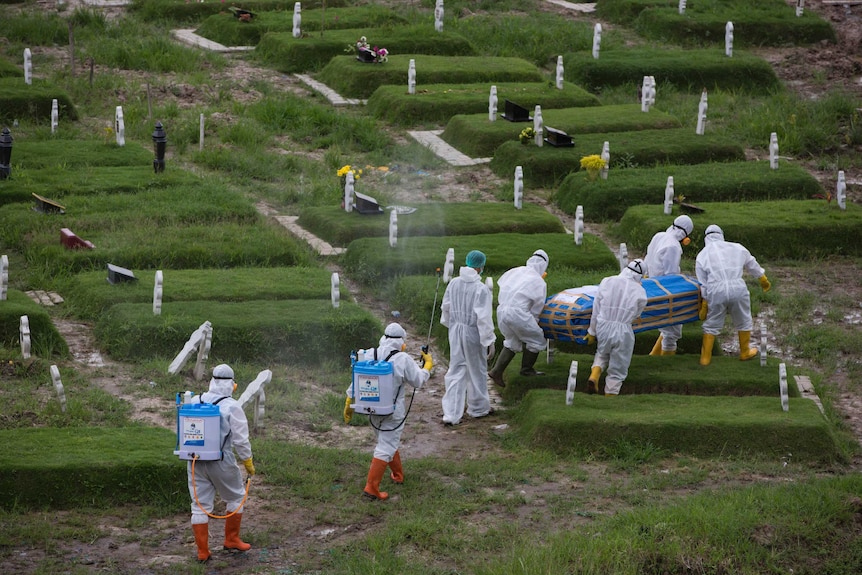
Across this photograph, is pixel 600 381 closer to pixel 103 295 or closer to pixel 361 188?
pixel 103 295

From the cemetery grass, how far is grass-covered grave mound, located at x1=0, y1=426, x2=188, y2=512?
0.15 metres

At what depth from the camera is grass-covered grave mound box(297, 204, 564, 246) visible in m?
21.3

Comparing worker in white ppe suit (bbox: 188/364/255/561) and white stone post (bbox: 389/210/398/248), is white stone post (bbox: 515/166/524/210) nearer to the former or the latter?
white stone post (bbox: 389/210/398/248)

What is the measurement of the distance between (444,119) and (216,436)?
18.0 metres

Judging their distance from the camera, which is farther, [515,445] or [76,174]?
[76,174]

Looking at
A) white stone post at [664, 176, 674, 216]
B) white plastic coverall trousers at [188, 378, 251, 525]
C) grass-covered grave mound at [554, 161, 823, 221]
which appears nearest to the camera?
white plastic coverall trousers at [188, 378, 251, 525]

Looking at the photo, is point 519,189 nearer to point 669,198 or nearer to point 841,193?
point 669,198

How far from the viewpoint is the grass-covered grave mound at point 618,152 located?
24.9 meters

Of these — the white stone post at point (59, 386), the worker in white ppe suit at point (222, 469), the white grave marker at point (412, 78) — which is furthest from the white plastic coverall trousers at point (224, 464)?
the white grave marker at point (412, 78)

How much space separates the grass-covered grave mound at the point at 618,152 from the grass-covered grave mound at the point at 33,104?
8.87 m

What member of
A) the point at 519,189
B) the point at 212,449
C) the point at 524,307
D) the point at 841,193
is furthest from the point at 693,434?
the point at 841,193

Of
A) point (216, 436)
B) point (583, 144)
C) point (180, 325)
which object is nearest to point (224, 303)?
point (180, 325)

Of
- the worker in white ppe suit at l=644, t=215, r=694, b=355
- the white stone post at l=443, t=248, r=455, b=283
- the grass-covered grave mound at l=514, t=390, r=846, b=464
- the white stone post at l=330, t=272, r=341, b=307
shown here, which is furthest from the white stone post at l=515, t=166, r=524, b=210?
the grass-covered grave mound at l=514, t=390, r=846, b=464

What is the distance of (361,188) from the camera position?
23656 mm
